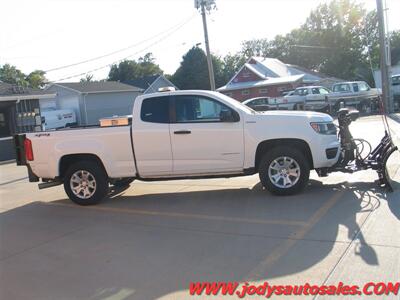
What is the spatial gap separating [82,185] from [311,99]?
24.7 meters

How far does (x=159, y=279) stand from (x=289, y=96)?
29659mm

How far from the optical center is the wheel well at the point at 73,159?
8422mm

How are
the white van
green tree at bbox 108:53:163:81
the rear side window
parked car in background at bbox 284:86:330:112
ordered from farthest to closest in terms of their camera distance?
green tree at bbox 108:53:163:81, the white van, parked car in background at bbox 284:86:330:112, the rear side window

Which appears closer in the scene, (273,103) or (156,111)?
(156,111)

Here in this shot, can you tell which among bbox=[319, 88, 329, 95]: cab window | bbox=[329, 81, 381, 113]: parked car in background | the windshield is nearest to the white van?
bbox=[319, 88, 329, 95]: cab window

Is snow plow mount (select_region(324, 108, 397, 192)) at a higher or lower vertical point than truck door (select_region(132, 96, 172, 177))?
Answer: lower

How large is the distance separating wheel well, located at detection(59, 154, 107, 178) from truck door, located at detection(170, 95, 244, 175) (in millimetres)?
1498

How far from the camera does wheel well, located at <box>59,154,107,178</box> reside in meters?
8.42

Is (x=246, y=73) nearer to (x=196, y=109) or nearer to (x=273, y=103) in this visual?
(x=273, y=103)

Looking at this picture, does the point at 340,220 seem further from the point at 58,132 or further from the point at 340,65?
the point at 340,65

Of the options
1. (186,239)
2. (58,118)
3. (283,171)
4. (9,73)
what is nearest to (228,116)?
(283,171)

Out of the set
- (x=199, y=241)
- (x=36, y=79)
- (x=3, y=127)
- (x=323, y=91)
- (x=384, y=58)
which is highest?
(x=36, y=79)

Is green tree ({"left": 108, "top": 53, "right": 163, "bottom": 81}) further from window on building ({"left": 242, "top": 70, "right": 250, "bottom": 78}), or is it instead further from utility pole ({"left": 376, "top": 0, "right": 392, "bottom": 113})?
utility pole ({"left": 376, "top": 0, "right": 392, "bottom": 113})

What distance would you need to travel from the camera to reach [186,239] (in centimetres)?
593
